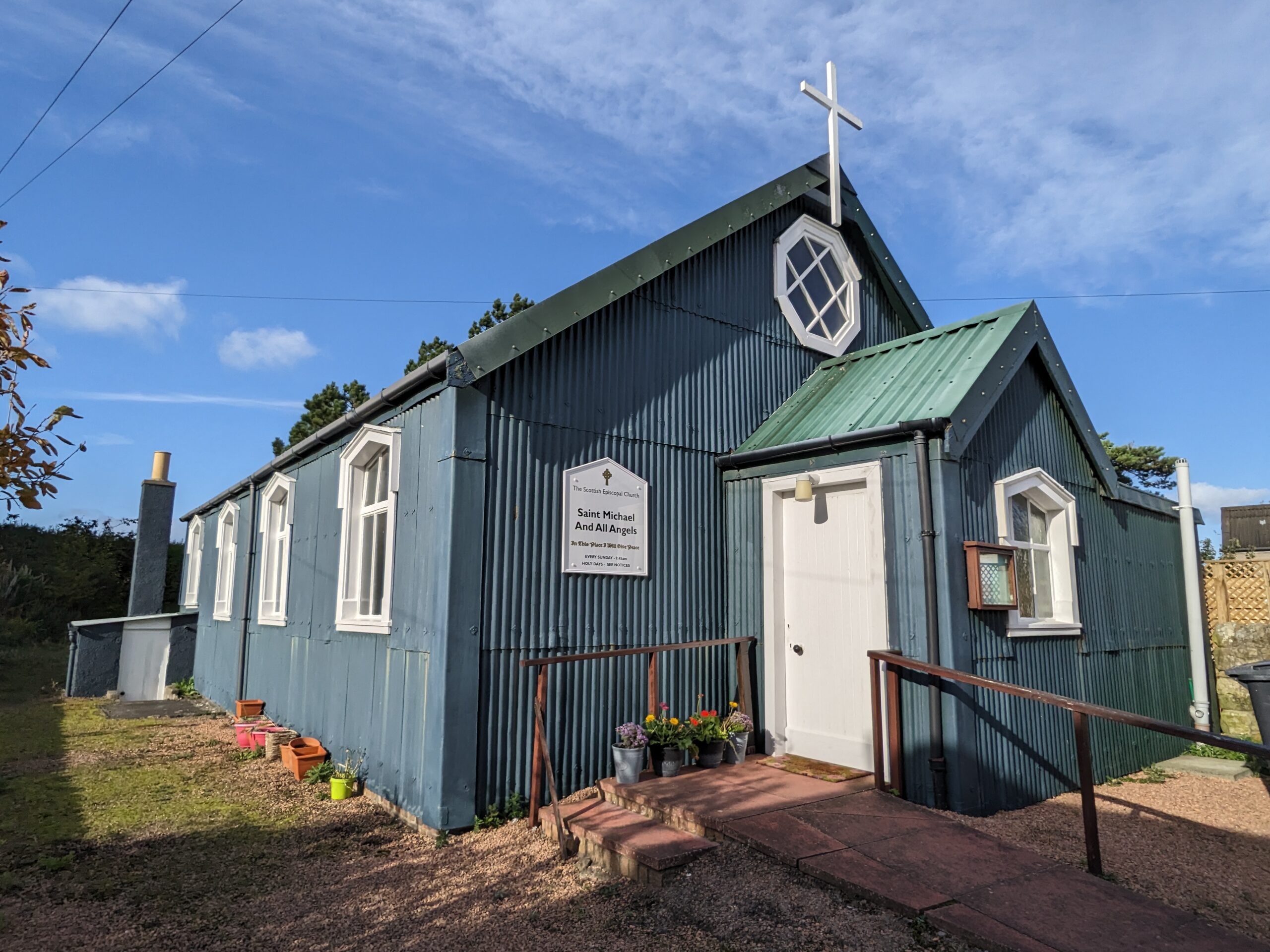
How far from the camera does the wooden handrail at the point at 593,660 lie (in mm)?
5961

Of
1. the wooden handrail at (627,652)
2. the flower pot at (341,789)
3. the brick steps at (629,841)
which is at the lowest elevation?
the flower pot at (341,789)

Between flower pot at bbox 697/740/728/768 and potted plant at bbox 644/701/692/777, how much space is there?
193 millimetres

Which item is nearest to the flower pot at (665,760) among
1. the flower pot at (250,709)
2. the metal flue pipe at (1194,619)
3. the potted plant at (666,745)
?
the potted plant at (666,745)

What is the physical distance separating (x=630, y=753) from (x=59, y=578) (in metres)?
18.5

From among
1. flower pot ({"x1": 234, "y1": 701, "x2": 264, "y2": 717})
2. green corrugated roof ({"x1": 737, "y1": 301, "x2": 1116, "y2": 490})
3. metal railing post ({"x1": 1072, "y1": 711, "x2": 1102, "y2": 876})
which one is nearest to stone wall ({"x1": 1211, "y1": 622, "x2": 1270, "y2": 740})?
green corrugated roof ({"x1": 737, "y1": 301, "x2": 1116, "y2": 490})

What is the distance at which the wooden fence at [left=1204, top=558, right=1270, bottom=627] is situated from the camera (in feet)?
37.4

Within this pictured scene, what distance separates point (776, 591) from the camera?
748cm

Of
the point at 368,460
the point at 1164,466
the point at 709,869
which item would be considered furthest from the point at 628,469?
the point at 1164,466

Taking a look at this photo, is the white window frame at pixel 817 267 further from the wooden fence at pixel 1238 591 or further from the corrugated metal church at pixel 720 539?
the wooden fence at pixel 1238 591

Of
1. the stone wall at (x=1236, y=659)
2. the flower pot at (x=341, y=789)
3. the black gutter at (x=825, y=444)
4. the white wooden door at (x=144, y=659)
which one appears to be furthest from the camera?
the white wooden door at (x=144, y=659)

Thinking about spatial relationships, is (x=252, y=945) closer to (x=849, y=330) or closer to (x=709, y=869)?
(x=709, y=869)

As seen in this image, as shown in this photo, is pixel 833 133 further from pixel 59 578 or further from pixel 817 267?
pixel 59 578

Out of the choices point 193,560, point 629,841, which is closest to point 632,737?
point 629,841

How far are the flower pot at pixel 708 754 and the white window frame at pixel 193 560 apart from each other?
500 inches
